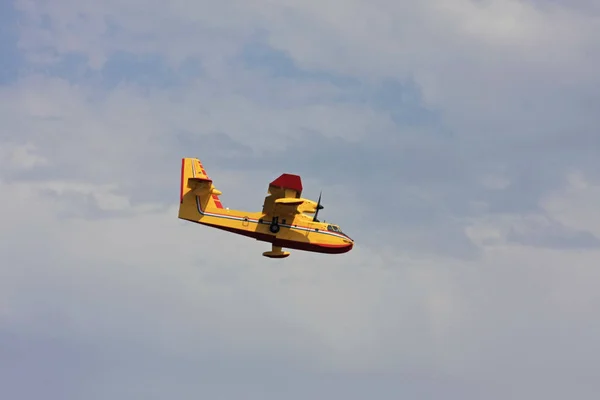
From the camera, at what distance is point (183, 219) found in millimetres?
130500

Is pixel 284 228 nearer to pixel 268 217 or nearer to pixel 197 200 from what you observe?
pixel 268 217

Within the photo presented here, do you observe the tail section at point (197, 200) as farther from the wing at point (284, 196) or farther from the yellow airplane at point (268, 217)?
the wing at point (284, 196)

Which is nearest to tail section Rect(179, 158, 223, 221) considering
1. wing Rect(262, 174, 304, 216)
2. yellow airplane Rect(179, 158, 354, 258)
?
yellow airplane Rect(179, 158, 354, 258)

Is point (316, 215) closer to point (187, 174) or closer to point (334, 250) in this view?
point (334, 250)

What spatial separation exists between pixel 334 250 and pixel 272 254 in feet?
20.1

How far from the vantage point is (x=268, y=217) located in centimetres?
13075

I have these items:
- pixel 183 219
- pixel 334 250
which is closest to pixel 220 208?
pixel 183 219

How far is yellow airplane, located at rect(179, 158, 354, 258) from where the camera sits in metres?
129

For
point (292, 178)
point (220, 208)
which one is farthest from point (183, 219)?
point (292, 178)

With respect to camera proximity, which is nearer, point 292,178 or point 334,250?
point 292,178

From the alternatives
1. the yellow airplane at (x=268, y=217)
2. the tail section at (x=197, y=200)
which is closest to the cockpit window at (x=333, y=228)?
the yellow airplane at (x=268, y=217)

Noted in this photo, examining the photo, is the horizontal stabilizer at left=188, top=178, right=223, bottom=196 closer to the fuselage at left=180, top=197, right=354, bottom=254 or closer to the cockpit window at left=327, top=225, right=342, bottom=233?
the fuselage at left=180, top=197, right=354, bottom=254

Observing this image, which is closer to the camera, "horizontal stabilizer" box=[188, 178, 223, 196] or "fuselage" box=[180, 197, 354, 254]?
"horizontal stabilizer" box=[188, 178, 223, 196]

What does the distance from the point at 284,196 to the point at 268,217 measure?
4.26 m
